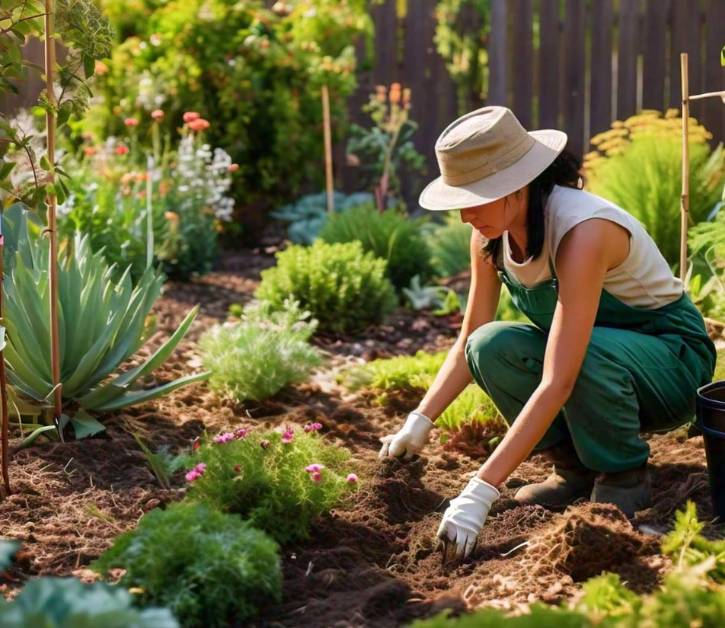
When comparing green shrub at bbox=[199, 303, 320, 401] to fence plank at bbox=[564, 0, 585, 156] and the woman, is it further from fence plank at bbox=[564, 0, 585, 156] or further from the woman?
fence plank at bbox=[564, 0, 585, 156]

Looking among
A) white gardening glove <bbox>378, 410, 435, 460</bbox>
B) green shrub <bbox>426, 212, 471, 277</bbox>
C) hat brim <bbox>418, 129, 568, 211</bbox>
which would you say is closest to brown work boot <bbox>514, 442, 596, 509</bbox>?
white gardening glove <bbox>378, 410, 435, 460</bbox>

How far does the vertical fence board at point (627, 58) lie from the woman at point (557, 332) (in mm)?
5398

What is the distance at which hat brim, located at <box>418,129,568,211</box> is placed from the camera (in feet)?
9.75

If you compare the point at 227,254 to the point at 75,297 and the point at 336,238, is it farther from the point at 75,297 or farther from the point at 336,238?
the point at 75,297

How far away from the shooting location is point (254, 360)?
14.9 ft

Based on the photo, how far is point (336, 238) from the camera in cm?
676

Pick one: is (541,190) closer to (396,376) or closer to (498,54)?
(396,376)

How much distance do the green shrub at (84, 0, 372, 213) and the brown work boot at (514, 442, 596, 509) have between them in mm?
5096

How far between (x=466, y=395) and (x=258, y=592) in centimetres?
179

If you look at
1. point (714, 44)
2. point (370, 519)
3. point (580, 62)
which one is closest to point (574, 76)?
point (580, 62)

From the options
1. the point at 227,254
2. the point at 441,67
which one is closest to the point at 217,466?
the point at 227,254

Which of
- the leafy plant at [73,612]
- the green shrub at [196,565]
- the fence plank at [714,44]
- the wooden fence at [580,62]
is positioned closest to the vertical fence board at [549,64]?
the wooden fence at [580,62]

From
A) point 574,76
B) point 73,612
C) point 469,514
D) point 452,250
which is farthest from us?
point 574,76

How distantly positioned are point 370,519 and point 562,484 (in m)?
0.66
